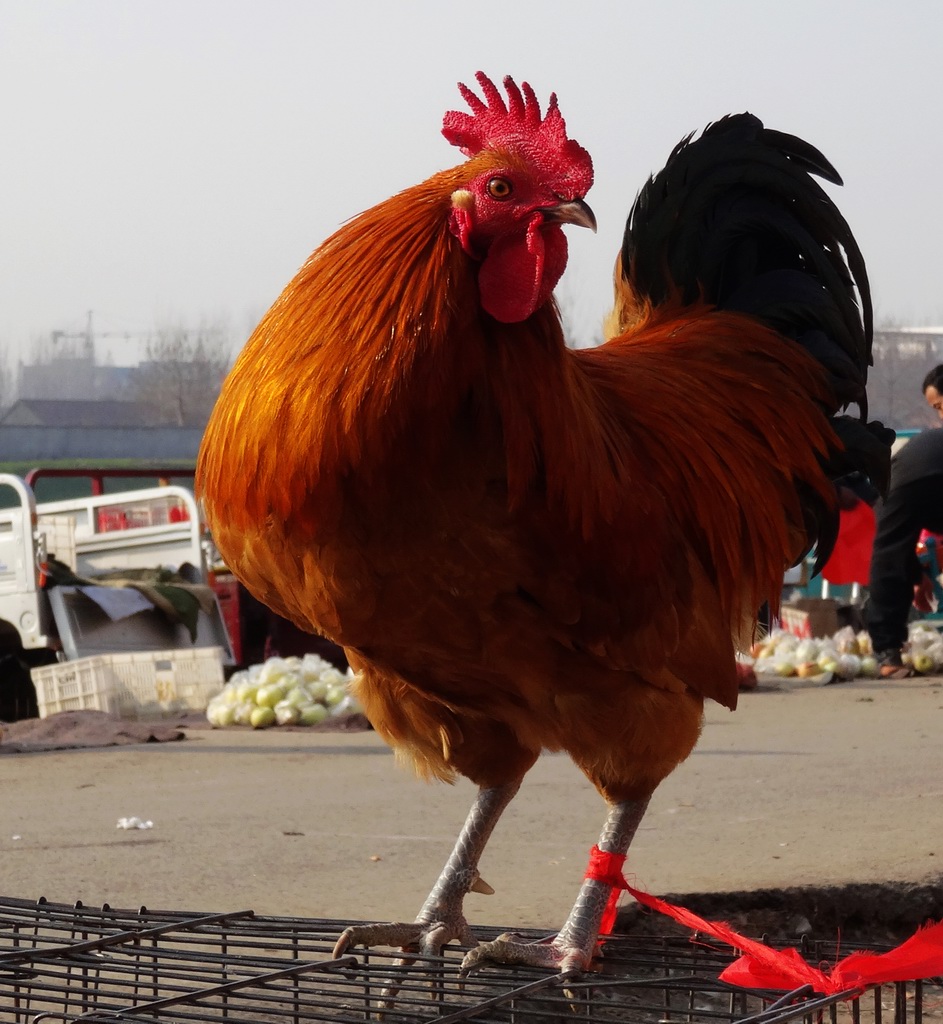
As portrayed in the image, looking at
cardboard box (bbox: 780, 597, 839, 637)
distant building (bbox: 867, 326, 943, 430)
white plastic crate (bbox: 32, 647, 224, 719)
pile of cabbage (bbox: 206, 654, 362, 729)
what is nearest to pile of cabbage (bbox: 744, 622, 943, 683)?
cardboard box (bbox: 780, 597, 839, 637)

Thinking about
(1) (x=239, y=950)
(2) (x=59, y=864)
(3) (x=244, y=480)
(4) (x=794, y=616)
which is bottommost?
(4) (x=794, y=616)

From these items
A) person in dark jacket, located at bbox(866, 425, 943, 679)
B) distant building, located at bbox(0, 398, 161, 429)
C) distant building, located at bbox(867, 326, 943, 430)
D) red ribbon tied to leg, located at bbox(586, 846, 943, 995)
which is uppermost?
red ribbon tied to leg, located at bbox(586, 846, 943, 995)

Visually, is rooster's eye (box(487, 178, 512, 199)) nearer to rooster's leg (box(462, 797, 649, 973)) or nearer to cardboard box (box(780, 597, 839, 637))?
rooster's leg (box(462, 797, 649, 973))

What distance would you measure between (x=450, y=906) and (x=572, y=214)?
5.69 feet

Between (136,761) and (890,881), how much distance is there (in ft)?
14.9

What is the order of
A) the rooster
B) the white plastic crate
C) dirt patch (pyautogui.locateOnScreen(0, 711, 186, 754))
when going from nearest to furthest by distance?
the rooster → dirt patch (pyautogui.locateOnScreen(0, 711, 186, 754)) → the white plastic crate

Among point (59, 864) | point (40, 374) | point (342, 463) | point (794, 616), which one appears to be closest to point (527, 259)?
point (342, 463)

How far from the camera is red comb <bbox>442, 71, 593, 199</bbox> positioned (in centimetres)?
306

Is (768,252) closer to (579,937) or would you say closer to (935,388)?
(579,937)

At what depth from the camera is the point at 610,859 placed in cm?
335

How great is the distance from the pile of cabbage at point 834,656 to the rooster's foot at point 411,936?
8016mm

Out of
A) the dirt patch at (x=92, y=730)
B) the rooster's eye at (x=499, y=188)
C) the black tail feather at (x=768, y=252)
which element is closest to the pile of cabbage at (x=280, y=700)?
the dirt patch at (x=92, y=730)

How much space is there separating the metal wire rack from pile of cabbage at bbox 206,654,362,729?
17.2 feet

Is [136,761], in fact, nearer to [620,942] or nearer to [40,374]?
[620,942]
